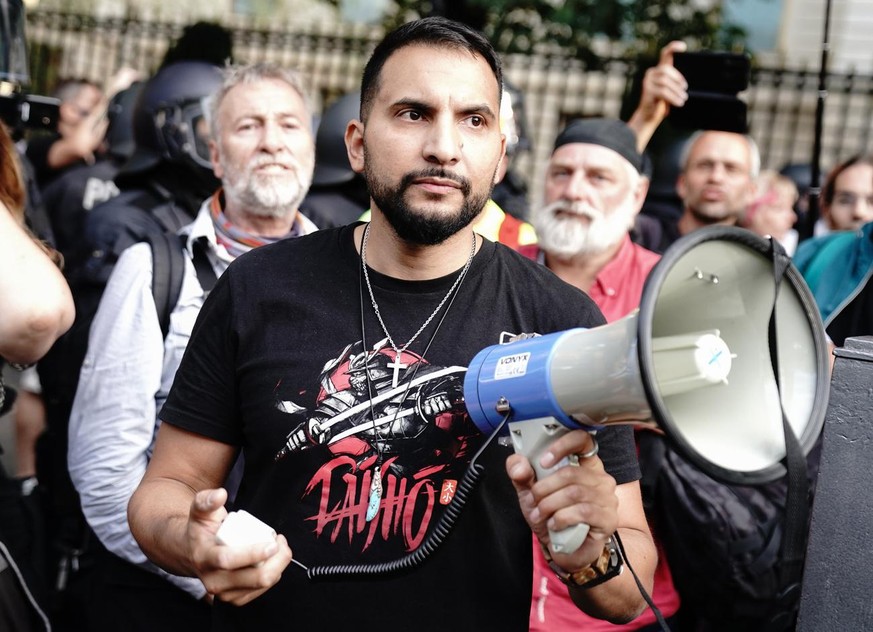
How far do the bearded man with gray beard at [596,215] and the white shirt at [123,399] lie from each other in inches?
59.4

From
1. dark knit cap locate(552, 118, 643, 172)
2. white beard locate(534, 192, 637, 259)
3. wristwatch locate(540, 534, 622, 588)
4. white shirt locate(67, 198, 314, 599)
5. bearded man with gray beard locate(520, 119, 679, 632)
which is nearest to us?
wristwatch locate(540, 534, 622, 588)

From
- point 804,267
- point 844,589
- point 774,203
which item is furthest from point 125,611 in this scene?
point 774,203

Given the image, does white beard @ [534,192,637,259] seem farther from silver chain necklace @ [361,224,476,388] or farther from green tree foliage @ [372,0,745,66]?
green tree foliage @ [372,0,745,66]

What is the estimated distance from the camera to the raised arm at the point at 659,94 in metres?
4.84

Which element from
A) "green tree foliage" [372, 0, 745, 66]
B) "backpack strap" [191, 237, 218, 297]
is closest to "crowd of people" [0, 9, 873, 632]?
"backpack strap" [191, 237, 218, 297]

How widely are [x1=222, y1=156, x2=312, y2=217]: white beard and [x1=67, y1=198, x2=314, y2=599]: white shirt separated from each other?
0.50 metres

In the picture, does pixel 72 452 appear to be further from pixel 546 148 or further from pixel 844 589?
pixel 546 148

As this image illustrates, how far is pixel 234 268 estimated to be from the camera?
7.95 feet

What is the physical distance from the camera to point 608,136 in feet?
15.1

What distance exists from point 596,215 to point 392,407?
2360 mm

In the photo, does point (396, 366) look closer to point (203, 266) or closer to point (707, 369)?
point (707, 369)

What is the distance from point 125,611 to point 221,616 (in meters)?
1.12

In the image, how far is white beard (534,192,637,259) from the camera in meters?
4.34

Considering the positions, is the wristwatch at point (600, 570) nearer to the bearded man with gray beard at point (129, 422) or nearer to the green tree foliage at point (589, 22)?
the bearded man with gray beard at point (129, 422)
